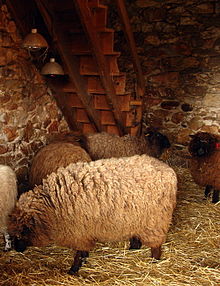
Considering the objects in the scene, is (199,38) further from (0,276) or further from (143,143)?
(0,276)

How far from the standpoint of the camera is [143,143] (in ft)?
19.4

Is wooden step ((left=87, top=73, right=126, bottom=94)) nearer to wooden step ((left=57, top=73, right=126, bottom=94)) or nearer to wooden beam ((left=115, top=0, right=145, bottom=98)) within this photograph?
wooden step ((left=57, top=73, right=126, bottom=94))

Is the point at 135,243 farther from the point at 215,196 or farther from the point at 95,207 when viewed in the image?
the point at 215,196

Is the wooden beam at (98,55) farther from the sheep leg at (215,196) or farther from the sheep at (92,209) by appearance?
the sheep leg at (215,196)

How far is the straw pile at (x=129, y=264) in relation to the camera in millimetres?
3246

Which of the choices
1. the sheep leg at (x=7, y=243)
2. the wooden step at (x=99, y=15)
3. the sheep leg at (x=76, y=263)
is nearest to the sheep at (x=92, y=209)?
the sheep leg at (x=76, y=263)

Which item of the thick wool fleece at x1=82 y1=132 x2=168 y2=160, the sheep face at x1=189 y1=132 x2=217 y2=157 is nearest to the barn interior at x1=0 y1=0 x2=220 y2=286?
the thick wool fleece at x1=82 y1=132 x2=168 y2=160

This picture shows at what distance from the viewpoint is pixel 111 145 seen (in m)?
5.63

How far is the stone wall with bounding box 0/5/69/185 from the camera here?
447 centimetres

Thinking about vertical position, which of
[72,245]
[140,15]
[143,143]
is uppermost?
[140,15]

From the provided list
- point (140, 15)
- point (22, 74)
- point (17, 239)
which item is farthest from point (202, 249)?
point (140, 15)

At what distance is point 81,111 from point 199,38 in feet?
8.07

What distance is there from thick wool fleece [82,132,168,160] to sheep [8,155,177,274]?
2.05m

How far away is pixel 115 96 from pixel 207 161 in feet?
5.49
